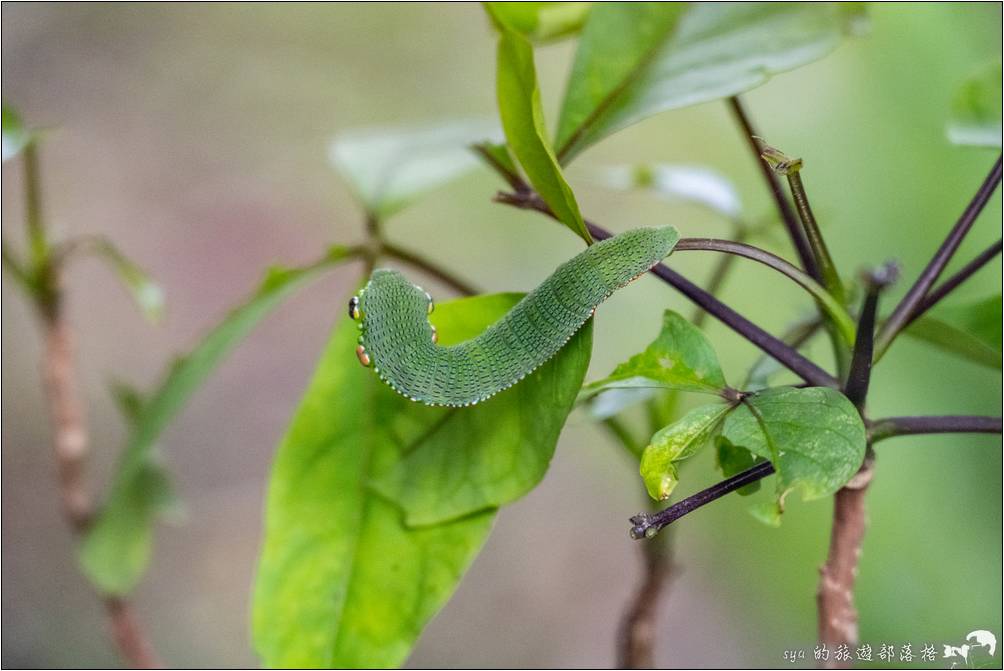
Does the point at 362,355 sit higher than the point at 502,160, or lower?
lower

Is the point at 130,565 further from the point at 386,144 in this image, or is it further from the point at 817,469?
the point at 817,469

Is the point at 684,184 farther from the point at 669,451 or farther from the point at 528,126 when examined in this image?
A: the point at 669,451

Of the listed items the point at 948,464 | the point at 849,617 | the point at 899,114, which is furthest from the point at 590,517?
the point at 849,617

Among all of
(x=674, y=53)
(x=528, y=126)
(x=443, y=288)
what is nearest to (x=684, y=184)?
(x=674, y=53)

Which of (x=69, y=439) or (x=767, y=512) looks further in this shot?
(x=69, y=439)

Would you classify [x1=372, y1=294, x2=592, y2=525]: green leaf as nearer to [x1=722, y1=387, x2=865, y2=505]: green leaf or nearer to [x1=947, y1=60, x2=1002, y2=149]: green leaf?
[x1=722, y1=387, x2=865, y2=505]: green leaf

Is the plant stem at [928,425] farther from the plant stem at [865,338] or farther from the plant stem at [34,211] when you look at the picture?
the plant stem at [34,211]
